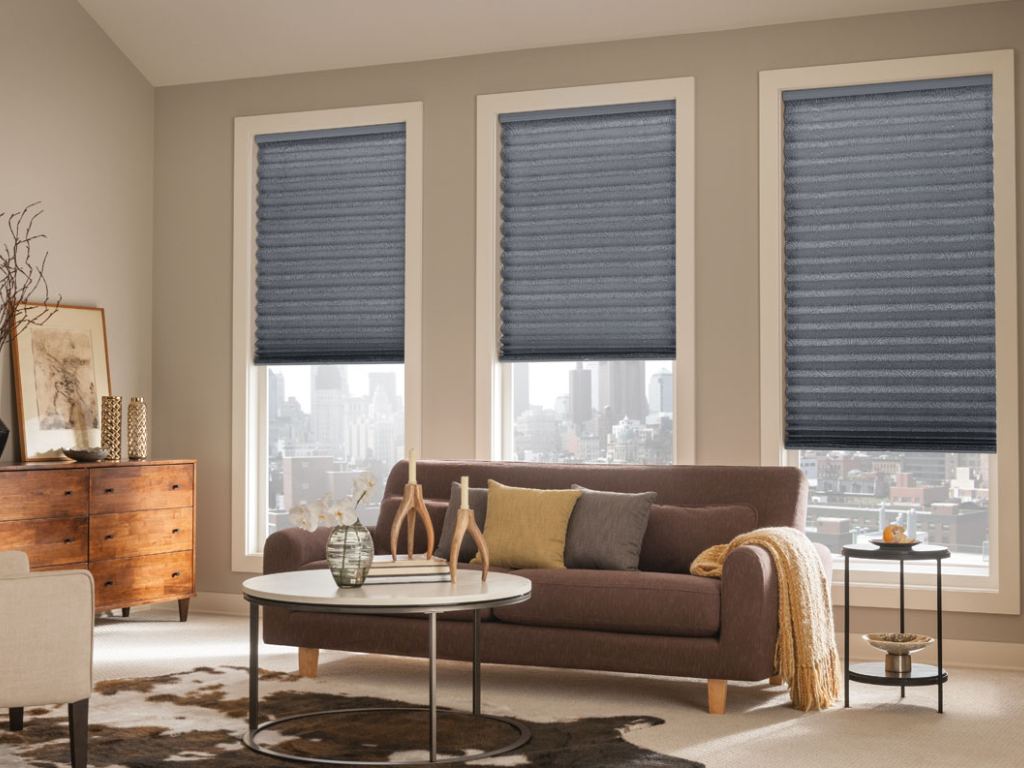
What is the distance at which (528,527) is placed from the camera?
5.18m

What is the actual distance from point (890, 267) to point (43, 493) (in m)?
4.10

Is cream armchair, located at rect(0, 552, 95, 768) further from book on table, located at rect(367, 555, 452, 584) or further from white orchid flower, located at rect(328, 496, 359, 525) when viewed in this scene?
book on table, located at rect(367, 555, 452, 584)

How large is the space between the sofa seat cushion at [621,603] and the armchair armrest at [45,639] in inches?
70.7

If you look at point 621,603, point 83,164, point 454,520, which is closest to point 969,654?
point 621,603

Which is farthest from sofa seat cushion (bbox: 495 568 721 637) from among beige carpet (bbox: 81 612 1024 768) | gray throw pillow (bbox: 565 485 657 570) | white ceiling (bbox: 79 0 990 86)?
white ceiling (bbox: 79 0 990 86)

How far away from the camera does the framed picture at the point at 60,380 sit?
6.25 m

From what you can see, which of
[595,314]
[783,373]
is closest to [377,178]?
[595,314]

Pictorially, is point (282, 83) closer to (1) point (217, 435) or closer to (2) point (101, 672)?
(1) point (217, 435)

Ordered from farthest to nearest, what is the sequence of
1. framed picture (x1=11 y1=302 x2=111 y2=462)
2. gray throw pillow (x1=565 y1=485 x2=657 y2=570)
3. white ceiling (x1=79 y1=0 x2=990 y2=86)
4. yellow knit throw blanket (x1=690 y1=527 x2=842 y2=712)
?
framed picture (x1=11 y1=302 x2=111 y2=462), white ceiling (x1=79 y1=0 x2=990 y2=86), gray throw pillow (x1=565 y1=485 x2=657 y2=570), yellow knit throw blanket (x1=690 y1=527 x2=842 y2=712)

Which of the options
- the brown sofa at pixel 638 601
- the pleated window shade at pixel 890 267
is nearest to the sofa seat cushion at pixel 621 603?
the brown sofa at pixel 638 601

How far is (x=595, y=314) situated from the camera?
6.17 meters

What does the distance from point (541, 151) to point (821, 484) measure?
2.17m

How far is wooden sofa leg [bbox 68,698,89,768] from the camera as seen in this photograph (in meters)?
3.49

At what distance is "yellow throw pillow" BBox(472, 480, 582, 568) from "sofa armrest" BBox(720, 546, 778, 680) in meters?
0.84
